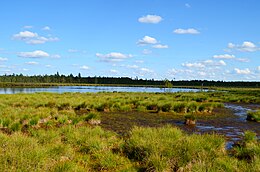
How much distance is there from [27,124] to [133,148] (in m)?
8.38

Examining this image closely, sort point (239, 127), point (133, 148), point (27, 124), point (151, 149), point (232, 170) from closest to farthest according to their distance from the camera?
1. point (232, 170)
2. point (151, 149)
3. point (133, 148)
4. point (27, 124)
5. point (239, 127)

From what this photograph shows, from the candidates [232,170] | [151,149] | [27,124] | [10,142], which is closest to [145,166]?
[151,149]

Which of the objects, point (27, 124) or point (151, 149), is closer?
point (151, 149)

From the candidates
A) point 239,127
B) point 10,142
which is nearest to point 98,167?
point 10,142

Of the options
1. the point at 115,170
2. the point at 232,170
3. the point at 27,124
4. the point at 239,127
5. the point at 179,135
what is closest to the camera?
the point at 232,170

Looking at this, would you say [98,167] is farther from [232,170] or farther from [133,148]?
[232,170]

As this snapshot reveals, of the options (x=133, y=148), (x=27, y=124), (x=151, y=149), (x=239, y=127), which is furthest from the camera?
(x=239, y=127)

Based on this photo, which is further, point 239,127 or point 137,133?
point 239,127

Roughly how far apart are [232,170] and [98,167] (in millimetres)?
3912

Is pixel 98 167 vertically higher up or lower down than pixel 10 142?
lower down

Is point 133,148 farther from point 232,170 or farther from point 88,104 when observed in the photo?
point 88,104

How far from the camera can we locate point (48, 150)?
9555 millimetres

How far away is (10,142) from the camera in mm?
9664

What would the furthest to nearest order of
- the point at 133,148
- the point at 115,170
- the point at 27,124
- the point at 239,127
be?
the point at 239,127 < the point at 27,124 < the point at 133,148 < the point at 115,170
